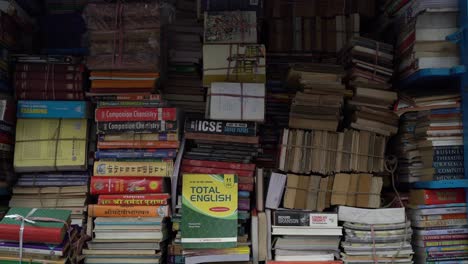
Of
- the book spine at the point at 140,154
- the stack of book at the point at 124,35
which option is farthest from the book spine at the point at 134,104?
the book spine at the point at 140,154

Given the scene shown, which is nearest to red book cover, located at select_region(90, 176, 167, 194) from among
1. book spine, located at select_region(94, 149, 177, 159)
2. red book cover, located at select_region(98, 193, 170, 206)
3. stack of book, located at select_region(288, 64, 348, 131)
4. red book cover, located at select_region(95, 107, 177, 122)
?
red book cover, located at select_region(98, 193, 170, 206)

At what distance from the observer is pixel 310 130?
141 inches

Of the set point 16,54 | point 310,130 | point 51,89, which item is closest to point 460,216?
point 310,130

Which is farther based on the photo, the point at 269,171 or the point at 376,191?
the point at 269,171

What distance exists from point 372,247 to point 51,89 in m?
2.68

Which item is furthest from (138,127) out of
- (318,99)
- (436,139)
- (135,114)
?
(436,139)

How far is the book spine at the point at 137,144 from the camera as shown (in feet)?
11.6

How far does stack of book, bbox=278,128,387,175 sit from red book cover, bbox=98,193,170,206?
2.98 feet

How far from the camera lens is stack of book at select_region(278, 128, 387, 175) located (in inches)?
139

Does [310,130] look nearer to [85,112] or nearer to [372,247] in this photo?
[372,247]

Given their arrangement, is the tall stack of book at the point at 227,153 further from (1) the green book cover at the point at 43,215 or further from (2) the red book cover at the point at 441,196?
(2) the red book cover at the point at 441,196

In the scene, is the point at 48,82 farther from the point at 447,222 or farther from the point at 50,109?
the point at 447,222

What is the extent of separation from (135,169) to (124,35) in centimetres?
103

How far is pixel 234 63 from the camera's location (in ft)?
12.0
